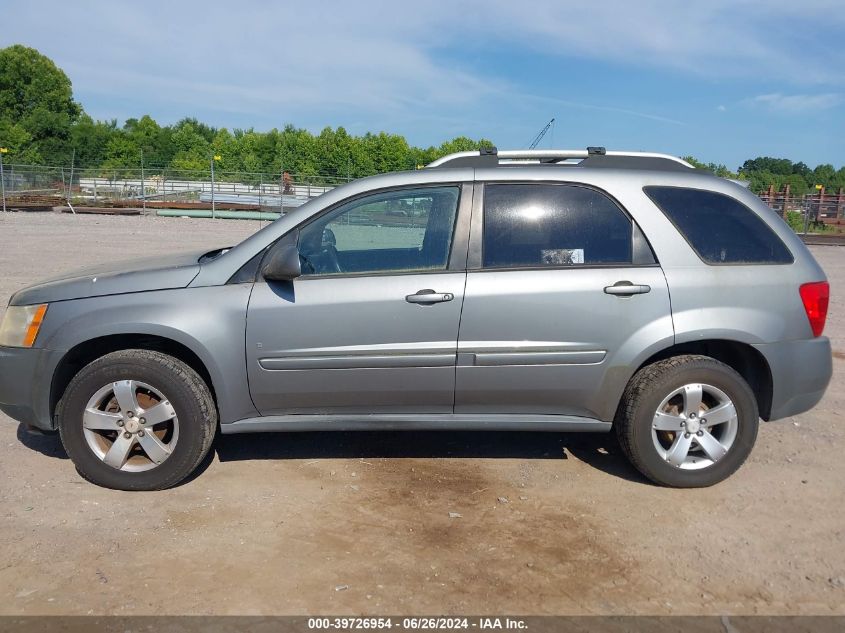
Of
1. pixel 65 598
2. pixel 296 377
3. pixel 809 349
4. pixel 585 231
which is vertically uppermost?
pixel 585 231

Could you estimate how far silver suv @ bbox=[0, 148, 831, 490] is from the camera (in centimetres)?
403

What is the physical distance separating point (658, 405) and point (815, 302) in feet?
3.57

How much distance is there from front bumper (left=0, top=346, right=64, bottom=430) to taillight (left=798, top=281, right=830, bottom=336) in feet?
13.7

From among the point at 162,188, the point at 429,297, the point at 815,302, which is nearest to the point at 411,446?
the point at 429,297

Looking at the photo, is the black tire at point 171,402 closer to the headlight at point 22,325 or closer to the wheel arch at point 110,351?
the wheel arch at point 110,351

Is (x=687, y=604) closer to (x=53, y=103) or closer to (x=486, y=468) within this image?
(x=486, y=468)

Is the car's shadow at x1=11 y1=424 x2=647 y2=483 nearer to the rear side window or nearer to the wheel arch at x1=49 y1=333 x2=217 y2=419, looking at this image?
the wheel arch at x1=49 y1=333 x2=217 y2=419

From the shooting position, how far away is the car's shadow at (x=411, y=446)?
15.5 ft

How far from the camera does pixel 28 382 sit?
13.4ft

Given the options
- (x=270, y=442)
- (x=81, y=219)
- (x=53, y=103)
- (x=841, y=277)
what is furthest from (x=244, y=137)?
(x=270, y=442)

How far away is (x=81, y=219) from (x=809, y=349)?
28466 millimetres

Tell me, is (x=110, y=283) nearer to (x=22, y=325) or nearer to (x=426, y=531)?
(x=22, y=325)

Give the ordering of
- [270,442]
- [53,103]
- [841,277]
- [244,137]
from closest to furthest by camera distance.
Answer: [270,442], [841,277], [244,137], [53,103]

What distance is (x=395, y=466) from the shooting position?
4543 millimetres
